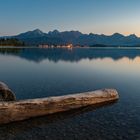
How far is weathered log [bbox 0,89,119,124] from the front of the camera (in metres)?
17.0

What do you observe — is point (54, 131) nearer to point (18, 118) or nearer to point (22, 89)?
point (18, 118)

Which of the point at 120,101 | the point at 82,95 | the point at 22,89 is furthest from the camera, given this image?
the point at 22,89

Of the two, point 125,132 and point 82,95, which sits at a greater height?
point 82,95

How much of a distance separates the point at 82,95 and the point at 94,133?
563 centimetres

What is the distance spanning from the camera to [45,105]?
18781 mm

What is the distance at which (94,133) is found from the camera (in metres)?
16.0

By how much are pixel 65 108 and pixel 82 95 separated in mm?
2076

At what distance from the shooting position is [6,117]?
16938 mm

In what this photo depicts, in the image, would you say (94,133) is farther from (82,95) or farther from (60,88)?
(60,88)

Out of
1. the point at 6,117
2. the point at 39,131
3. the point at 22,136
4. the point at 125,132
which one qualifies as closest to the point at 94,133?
the point at 125,132

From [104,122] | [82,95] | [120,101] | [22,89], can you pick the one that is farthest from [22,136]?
[22,89]

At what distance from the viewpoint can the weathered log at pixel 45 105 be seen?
Answer: 17.0 meters

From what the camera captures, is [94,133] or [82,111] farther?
[82,111]

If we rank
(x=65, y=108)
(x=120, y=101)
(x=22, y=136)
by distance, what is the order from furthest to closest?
(x=120, y=101) → (x=65, y=108) → (x=22, y=136)
